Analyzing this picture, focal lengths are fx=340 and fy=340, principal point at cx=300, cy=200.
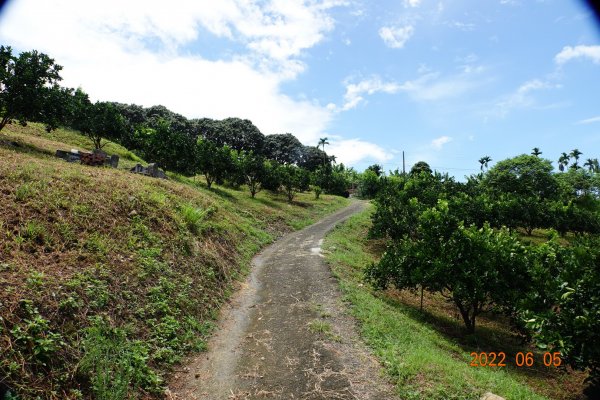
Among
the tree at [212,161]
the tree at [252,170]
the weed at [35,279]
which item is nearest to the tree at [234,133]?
the tree at [252,170]

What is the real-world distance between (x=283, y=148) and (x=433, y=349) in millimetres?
75539

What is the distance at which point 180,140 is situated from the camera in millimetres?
33156

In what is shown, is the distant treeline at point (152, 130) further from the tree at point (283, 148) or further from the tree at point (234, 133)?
the tree at point (283, 148)

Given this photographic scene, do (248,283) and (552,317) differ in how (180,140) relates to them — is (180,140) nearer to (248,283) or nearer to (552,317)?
(248,283)

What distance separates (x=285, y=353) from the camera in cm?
726

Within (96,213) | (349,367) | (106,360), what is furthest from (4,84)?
(349,367)

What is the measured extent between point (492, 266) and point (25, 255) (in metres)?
12.5

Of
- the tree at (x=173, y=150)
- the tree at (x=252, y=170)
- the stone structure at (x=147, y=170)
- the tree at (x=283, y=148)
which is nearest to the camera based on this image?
the stone structure at (x=147, y=170)

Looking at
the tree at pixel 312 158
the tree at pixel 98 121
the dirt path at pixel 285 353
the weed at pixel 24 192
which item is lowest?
the dirt path at pixel 285 353

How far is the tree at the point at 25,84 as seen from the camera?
1791cm

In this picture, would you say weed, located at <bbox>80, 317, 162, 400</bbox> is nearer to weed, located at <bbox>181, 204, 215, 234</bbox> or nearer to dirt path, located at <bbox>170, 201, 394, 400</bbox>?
dirt path, located at <bbox>170, 201, 394, 400</bbox>

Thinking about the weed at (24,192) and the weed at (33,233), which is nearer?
the weed at (33,233)

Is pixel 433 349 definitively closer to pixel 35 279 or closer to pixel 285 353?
pixel 285 353
